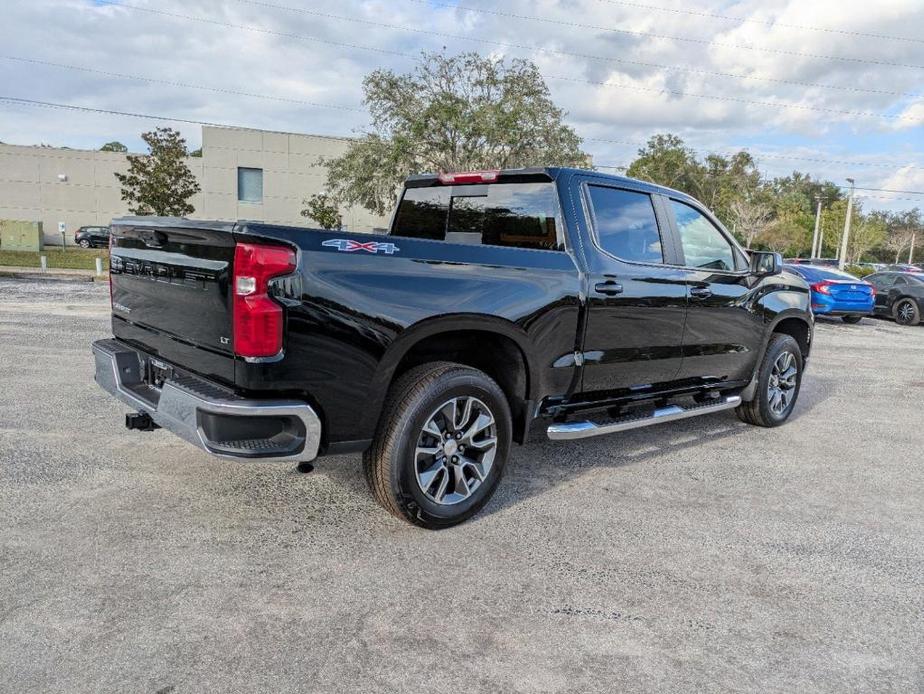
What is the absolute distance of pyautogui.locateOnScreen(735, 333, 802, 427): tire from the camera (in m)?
6.06

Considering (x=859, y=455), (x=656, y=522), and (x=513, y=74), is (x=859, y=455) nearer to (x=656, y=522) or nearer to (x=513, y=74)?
(x=656, y=522)

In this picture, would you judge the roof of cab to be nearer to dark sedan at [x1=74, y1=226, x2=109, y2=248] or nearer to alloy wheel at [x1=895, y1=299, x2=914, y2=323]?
alloy wheel at [x1=895, y1=299, x2=914, y2=323]

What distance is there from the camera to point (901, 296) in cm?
1942

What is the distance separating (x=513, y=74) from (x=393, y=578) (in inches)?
1095

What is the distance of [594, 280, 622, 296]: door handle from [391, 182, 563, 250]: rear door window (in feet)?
1.11

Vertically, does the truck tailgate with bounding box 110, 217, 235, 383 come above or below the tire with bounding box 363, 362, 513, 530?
above

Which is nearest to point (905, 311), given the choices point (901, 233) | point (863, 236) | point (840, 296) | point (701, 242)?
point (840, 296)

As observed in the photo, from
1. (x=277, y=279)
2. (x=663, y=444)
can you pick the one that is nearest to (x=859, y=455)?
(x=663, y=444)

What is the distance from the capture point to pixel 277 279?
120 inches

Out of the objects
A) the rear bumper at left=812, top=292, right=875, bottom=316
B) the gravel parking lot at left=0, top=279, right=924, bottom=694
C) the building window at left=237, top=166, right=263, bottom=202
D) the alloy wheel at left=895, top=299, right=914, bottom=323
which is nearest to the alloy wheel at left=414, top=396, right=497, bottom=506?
the gravel parking lot at left=0, top=279, right=924, bottom=694

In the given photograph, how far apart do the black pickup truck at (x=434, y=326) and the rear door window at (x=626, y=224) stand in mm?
14

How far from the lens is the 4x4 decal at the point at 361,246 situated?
3.17 meters

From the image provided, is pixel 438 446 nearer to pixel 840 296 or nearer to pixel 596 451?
pixel 596 451

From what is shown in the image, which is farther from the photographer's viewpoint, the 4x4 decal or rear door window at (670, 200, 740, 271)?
rear door window at (670, 200, 740, 271)
